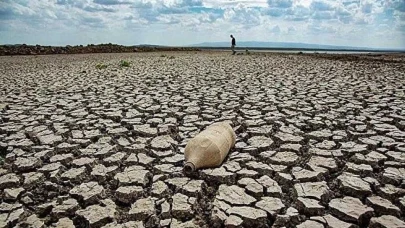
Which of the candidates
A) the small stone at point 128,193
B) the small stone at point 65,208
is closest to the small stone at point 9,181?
the small stone at point 65,208

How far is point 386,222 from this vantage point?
1.90 meters

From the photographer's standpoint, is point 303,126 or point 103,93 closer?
point 303,126

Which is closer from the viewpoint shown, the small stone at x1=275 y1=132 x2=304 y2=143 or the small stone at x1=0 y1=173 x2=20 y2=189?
the small stone at x1=0 y1=173 x2=20 y2=189

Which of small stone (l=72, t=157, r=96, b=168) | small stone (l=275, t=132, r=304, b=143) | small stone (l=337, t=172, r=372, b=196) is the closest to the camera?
small stone (l=337, t=172, r=372, b=196)

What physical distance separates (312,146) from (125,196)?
180 cm

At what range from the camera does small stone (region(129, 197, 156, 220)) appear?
2.04 metres

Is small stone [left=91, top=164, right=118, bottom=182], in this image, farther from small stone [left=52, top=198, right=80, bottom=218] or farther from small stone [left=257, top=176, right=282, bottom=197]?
small stone [left=257, top=176, right=282, bottom=197]

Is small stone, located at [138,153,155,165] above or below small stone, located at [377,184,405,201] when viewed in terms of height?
above

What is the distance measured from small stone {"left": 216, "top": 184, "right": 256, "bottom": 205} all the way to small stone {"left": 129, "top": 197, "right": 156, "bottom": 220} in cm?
45

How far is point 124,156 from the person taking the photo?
294 cm

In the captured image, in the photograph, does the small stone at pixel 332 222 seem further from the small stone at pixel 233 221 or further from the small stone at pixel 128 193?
the small stone at pixel 128 193

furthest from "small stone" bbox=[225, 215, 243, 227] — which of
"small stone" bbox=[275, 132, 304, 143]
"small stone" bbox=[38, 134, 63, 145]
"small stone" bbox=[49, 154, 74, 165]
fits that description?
"small stone" bbox=[38, 134, 63, 145]

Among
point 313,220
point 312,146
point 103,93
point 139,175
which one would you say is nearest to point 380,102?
point 312,146

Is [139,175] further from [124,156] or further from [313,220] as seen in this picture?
[313,220]
